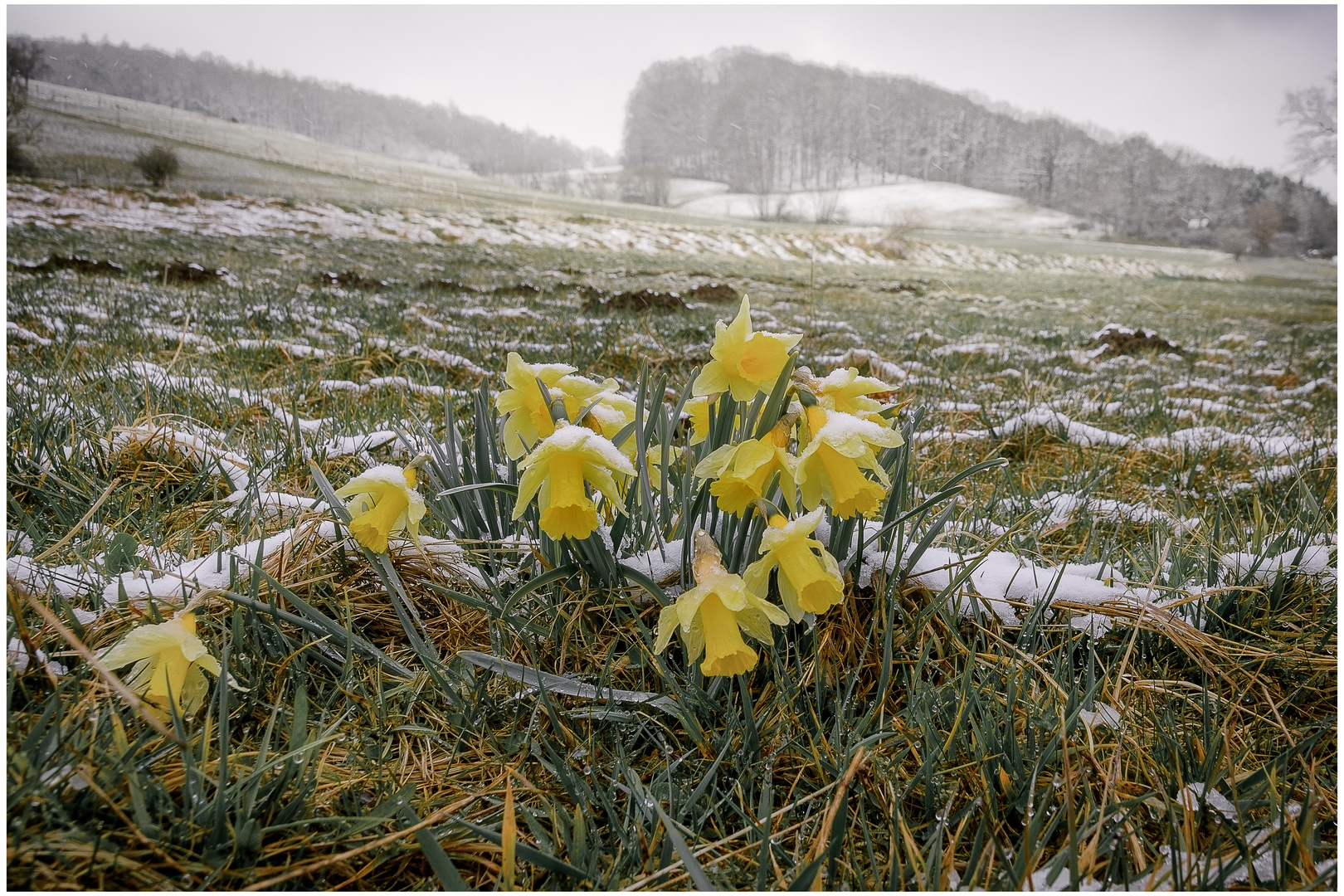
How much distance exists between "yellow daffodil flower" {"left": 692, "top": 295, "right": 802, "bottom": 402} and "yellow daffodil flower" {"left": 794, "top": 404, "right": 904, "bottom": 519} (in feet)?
0.27

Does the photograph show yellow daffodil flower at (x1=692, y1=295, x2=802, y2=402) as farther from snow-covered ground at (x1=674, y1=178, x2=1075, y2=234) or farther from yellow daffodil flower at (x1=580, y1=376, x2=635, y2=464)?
snow-covered ground at (x1=674, y1=178, x2=1075, y2=234)

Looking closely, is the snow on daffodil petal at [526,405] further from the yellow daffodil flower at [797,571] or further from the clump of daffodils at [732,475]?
the yellow daffodil flower at [797,571]

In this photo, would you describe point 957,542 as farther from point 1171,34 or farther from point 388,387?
point 1171,34

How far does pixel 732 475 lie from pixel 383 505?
0.53 metres

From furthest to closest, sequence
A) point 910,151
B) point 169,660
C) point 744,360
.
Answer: point 910,151
point 744,360
point 169,660

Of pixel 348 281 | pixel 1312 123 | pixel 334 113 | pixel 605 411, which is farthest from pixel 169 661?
pixel 334 113

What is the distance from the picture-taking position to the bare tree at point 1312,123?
25.4 ft

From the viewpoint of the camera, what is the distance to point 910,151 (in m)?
18.6

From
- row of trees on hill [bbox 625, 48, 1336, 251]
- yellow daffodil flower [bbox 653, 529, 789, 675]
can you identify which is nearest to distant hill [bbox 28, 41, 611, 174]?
row of trees on hill [bbox 625, 48, 1336, 251]

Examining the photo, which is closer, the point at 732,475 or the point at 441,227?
the point at 732,475

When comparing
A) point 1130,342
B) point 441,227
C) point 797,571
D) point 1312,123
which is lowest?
point 797,571

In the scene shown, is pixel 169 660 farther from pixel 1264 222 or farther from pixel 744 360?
pixel 1264 222

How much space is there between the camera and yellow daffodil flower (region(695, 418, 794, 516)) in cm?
79

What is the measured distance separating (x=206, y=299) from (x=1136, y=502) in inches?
233
